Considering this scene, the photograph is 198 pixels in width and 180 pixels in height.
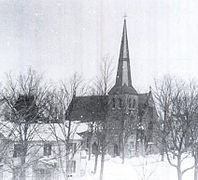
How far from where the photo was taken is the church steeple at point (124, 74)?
37753 millimetres

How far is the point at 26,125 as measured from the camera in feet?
55.6

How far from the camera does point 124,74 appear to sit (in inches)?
1608

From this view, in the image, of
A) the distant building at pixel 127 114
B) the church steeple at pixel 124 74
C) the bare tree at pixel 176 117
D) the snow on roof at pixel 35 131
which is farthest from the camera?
the church steeple at pixel 124 74

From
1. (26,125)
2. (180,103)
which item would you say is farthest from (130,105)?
(26,125)

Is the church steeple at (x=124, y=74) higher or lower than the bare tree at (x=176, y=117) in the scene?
higher

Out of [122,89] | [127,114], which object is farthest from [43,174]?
[122,89]

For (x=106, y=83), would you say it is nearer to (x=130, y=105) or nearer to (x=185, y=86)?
(x=185, y=86)

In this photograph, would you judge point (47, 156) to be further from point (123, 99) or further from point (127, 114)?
point (123, 99)

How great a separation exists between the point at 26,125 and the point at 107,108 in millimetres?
10837

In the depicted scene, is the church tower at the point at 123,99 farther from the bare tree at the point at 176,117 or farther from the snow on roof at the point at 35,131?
the bare tree at the point at 176,117

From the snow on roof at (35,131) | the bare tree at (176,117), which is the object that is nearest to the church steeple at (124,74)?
the snow on roof at (35,131)

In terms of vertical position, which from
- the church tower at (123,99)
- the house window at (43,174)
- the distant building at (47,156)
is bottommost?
the house window at (43,174)

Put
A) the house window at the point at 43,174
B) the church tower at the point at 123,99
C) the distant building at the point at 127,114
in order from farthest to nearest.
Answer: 1. the distant building at the point at 127,114
2. the church tower at the point at 123,99
3. the house window at the point at 43,174

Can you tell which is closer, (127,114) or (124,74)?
(127,114)
